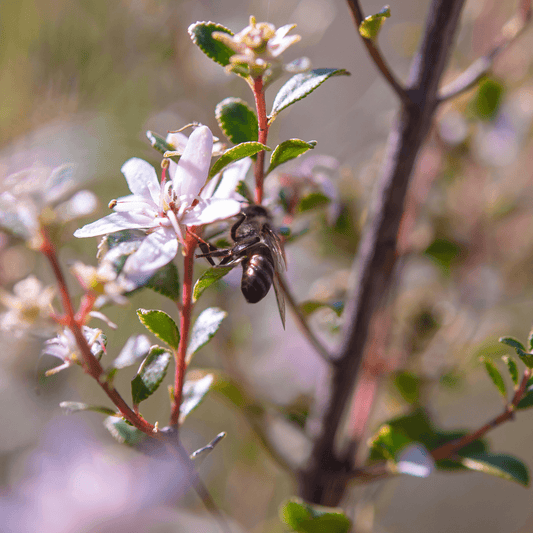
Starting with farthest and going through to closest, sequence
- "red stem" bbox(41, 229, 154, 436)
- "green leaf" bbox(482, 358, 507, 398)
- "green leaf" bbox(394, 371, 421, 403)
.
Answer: "green leaf" bbox(394, 371, 421, 403), "green leaf" bbox(482, 358, 507, 398), "red stem" bbox(41, 229, 154, 436)

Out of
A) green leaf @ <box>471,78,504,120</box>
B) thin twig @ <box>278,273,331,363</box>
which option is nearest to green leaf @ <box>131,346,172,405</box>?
thin twig @ <box>278,273,331,363</box>

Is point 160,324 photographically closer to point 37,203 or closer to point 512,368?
point 37,203

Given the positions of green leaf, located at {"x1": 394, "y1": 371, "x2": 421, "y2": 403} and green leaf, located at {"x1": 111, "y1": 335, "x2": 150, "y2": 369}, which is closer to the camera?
green leaf, located at {"x1": 111, "y1": 335, "x2": 150, "y2": 369}

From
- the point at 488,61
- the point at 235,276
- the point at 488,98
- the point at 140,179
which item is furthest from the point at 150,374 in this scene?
the point at 488,98

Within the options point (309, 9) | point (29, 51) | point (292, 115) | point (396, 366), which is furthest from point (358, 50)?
point (396, 366)

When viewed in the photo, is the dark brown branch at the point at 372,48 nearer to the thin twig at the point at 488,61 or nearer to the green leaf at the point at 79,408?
the thin twig at the point at 488,61

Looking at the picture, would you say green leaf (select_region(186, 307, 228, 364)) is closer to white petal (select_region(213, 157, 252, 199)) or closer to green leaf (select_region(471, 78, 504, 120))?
white petal (select_region(213, 157, 252, 199))
